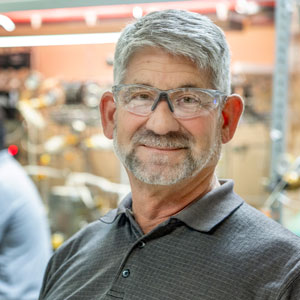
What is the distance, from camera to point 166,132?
1.14 metres

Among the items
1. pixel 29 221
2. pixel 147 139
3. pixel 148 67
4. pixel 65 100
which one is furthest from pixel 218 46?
pixel 65 100

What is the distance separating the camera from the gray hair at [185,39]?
1.13 meters

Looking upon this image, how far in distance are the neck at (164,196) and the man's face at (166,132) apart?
0.05 m

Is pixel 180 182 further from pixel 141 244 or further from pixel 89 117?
pixel 89 117

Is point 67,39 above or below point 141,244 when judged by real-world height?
above

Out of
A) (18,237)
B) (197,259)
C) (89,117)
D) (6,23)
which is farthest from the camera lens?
(89,117)

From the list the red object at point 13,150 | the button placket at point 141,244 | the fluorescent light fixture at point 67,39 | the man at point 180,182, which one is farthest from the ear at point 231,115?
the red object at point 13,150

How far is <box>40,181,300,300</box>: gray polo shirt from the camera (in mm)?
1026

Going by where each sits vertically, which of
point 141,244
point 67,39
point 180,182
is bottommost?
point 141,244

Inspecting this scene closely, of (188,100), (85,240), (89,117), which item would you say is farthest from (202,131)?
(89,117)

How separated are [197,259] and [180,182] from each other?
0.63ft

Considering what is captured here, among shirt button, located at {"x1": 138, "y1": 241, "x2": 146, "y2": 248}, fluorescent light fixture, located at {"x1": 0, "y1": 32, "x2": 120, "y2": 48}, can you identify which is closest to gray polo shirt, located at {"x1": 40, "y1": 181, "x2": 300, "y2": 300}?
shirt button, located at {"x1": 138, "y1": 241, "x2": 146, "y2": 248}

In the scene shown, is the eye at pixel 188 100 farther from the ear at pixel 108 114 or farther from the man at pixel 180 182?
the ear at pixel 108 114

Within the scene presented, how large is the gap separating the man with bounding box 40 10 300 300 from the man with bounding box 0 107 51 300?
104 centimetres
